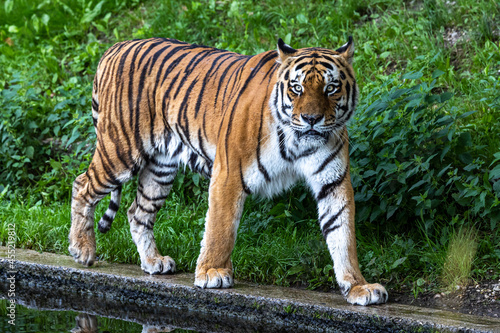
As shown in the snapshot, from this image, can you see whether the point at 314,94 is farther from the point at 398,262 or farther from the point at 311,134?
the point at 398,262

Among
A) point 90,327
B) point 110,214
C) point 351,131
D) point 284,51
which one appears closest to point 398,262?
point 351,131

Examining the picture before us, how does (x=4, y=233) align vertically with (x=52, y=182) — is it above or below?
→ below

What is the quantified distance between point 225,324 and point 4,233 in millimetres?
2310

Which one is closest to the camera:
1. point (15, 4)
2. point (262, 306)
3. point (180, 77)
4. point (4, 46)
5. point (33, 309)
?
point (262, 306)

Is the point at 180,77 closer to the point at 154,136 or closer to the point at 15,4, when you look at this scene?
the point at 154,136

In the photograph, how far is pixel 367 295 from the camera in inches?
134

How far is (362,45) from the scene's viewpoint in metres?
5.95

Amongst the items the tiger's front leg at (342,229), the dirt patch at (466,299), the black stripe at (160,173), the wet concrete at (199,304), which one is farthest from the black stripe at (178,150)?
the dirt patch at (466,299)

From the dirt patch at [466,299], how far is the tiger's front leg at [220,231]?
3.34ft

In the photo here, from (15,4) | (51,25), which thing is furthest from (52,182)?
(15,4)

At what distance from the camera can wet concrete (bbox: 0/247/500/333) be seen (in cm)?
322

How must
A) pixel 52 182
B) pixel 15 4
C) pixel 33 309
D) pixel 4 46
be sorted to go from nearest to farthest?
pixel 33 309 < pixel 52 182 < pixel 4 46 < pixel 15 4

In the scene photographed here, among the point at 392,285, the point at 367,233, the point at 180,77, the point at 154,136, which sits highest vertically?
the point at 180,77

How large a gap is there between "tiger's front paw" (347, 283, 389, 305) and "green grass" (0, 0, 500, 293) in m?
0.39
